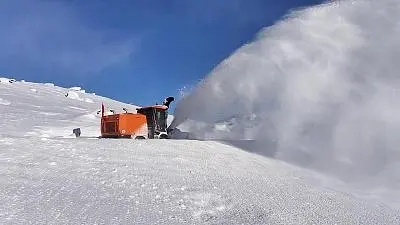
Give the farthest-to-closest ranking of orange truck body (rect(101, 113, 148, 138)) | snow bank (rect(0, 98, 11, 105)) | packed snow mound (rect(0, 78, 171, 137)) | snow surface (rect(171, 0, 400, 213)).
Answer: snow bank (rect(0, 98, 11, 105)) < packed snow mound (rect(0, 78, 171, 137)) < orange truck body (rect(101, 113, 148, 138)) < snow surface (rect(171, 0, 400, 213))

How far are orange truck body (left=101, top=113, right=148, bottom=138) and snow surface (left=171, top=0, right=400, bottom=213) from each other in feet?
10.1

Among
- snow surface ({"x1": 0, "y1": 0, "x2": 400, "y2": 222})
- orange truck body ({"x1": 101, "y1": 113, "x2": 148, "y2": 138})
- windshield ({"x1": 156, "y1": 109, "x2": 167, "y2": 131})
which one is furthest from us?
windshield ({"x1": 156, "y1": 109, "x2": 167, "y2": 131})

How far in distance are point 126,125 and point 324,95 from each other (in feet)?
26.4

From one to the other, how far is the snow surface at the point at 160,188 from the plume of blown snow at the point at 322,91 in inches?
46.1

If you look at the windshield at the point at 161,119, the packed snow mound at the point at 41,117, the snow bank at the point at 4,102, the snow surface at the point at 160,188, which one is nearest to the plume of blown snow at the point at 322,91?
the snow surface at the point at 160,188

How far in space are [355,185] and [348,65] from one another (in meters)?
3.85

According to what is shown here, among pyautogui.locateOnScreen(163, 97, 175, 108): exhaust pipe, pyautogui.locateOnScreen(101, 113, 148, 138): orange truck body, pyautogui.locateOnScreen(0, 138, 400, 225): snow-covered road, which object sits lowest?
pyautogui.locateOnScreen(0, 138, 400, 225): snow-covered road

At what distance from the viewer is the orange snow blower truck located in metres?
17.1

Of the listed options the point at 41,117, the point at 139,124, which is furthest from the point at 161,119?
the point at 41,117

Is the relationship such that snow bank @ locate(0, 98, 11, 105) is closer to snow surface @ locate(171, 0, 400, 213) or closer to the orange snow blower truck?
the orange snow blower truck

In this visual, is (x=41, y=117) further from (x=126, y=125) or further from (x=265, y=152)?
(x=265, y=152)

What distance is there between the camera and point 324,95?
11.6m

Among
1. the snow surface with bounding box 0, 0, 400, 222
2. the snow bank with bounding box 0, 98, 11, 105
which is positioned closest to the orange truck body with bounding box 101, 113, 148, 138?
the snow surface with bounding box 0, 0, 400, 222

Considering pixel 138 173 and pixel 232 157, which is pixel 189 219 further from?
pixel 232 157
